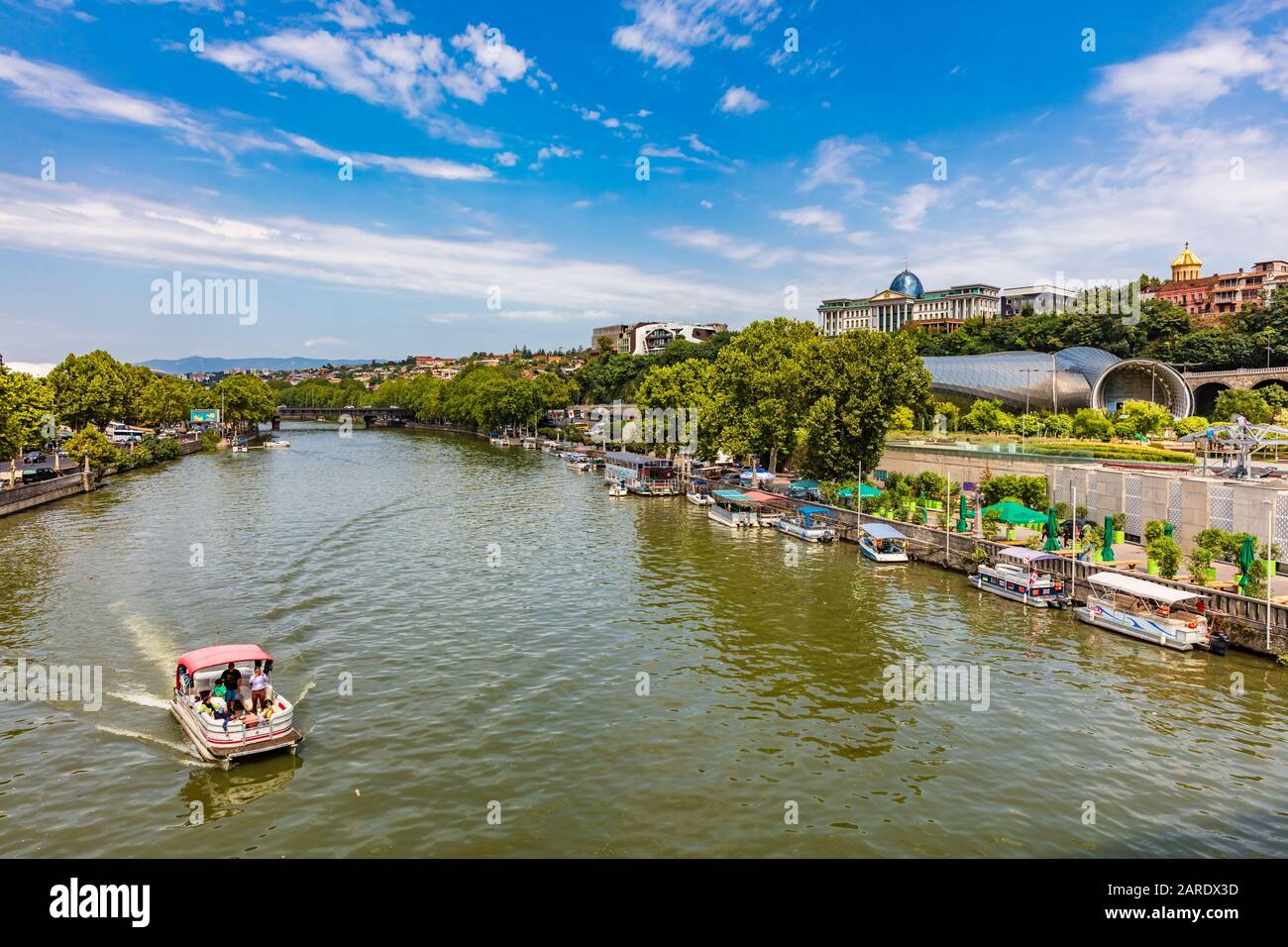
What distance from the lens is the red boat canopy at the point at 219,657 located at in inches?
891

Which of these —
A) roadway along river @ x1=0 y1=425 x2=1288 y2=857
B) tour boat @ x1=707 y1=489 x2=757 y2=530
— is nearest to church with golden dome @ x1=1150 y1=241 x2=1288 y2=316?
tour boat @ x1=707 y1=489 x2=757 y2=530

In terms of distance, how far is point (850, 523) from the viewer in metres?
54.4

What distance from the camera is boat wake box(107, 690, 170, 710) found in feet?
81.4

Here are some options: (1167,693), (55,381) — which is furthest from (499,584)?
(55,381)

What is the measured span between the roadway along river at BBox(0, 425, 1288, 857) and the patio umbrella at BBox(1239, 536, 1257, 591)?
3965 mm

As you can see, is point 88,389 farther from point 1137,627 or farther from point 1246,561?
point 1246,561

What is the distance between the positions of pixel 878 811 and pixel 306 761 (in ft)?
48.3

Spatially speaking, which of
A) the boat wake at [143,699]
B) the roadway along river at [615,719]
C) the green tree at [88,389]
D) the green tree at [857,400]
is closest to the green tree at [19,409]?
the roadway along river at [615,719]

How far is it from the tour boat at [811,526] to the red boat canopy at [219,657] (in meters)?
38.1

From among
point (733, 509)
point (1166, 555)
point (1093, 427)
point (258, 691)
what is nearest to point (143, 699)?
point (258, 691)

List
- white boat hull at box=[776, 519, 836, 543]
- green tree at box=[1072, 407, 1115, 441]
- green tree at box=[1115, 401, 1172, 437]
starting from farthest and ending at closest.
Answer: green tree at box=[1115, 401, 1172, 437], green tree at box=[1072, 407, 1115, 441], white boat hull at box=[776, 519, 836, 543]

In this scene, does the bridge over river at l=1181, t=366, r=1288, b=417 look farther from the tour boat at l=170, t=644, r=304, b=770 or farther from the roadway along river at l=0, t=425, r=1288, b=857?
the tour boat at l=170, t=644, r=304, b=770

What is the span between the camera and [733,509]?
204ft

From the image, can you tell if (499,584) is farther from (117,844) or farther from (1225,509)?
(1225,509)
